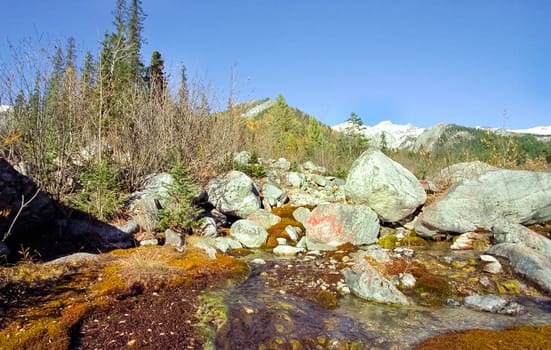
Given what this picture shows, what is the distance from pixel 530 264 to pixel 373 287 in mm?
3181

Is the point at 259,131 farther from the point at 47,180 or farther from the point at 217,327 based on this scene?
the point at 217,327

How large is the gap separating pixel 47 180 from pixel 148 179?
2758 mm

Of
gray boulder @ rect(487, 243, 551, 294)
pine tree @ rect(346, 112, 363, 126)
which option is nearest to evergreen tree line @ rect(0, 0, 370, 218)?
Answer: gray boulder @ rect(487, 243, 551, 294)

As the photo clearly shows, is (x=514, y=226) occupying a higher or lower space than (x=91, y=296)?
higher

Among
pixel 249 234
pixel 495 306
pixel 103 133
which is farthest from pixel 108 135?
pixel 495 306

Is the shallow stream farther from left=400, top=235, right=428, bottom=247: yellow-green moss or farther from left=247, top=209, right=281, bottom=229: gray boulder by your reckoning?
left=247, top=209, right=281, bottom=229: gray boulder

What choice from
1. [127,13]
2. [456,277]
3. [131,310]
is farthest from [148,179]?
[127,13]

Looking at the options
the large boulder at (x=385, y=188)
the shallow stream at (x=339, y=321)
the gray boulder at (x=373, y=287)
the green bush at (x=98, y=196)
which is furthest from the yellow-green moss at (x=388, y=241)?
the green bush at (x=98, y=196)

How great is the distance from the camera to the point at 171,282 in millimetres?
4992

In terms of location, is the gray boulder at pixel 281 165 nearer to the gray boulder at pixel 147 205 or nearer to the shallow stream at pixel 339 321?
the gray boulder at pixel 147 205

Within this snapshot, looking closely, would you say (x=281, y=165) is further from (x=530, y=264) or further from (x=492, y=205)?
(x=530, y=264)

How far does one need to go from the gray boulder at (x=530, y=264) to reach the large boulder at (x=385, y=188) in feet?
9.48

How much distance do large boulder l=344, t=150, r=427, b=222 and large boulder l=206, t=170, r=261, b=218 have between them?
10.3ft

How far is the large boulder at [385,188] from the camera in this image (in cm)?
932
